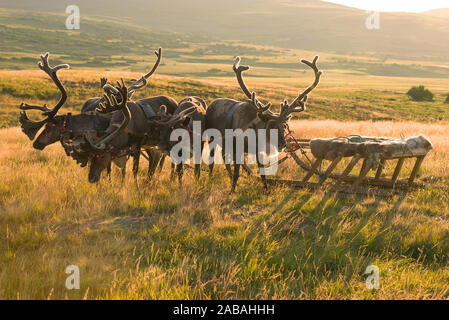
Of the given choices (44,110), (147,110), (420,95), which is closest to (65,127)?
(44,110)

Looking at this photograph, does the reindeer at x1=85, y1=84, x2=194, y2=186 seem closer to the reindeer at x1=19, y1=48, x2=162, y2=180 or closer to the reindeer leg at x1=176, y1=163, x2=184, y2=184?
the reindeer at x1=19, y1=48, x2=162, y2=180

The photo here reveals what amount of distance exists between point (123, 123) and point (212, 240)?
2.98m

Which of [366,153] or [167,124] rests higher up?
[167,124]

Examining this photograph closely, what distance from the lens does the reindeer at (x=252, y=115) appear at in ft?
25.9

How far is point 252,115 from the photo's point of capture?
8258 millimetres

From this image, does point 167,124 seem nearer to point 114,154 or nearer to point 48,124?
point 114,154

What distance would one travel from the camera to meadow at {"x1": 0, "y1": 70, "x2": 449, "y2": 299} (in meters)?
4.34

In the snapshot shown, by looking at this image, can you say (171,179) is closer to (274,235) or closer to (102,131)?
(102,131)

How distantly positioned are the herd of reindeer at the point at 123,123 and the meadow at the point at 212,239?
77 cm

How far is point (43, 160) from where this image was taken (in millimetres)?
11875

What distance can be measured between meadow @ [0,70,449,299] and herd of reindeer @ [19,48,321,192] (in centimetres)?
77

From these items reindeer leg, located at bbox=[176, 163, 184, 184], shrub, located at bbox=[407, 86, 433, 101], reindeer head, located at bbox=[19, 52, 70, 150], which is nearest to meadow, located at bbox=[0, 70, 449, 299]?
reindeer leg, located at bbox=[176, 163, 184, 184]

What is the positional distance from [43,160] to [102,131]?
5475 mm

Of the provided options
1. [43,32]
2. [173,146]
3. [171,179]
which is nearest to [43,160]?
[171,179]
